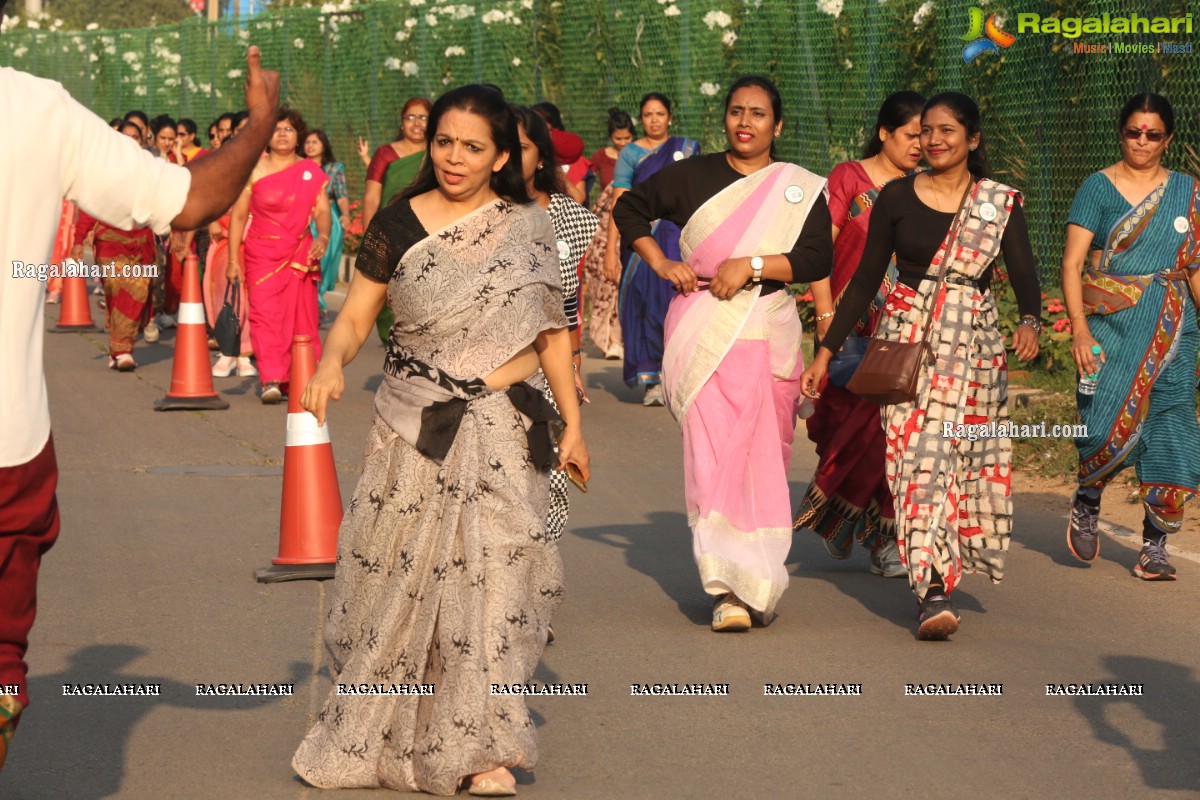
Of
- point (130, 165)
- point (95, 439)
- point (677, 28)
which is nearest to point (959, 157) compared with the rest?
point (130, 165)

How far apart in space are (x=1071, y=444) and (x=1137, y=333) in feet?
9.87

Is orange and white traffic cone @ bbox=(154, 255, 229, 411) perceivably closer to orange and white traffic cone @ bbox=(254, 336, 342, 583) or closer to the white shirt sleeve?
orange and white traffic cone @ bbox=(254, 336, 342, 583)

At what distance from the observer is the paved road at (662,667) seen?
543cm

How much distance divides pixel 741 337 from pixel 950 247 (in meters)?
0.86

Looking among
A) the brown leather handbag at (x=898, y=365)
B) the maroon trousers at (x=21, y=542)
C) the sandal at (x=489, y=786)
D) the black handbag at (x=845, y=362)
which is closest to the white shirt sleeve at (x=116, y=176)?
the maroon trousers at (x=21, y=542)

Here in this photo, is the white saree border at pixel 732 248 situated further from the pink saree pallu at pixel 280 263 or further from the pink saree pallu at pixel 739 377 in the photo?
the pink saree pallu at pixel 280 263

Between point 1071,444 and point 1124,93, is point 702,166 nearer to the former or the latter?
point 1071,444

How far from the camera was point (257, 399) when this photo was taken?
14305 millimetres

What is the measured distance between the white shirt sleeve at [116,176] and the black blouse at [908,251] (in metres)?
4.11

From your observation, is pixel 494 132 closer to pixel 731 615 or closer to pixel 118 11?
pixel 731 615

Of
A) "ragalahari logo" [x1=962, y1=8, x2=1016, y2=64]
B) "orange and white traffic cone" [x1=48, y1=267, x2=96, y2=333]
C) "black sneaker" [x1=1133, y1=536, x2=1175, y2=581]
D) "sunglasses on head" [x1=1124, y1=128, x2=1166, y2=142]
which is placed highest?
"ragalahari logo" [x1=962, y1=8, x2=1016, y2=64]

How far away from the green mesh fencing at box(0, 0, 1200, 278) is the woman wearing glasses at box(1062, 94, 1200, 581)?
12.4 ft

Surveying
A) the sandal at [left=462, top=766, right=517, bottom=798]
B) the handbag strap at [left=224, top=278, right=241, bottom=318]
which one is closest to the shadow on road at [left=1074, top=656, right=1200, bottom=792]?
the sandal at [left=462, top=766, right=517, bottom=798]

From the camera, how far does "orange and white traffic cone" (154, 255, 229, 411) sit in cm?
1359
